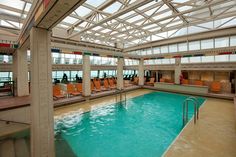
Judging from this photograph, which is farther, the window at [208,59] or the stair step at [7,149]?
the window at [208,59]

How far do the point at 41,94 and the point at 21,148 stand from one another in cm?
205

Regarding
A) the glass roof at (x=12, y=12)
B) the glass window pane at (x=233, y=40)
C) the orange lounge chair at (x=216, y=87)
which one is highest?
the glass roof at (x=12, y=12)

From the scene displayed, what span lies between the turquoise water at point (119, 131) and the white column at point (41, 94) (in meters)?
1.04

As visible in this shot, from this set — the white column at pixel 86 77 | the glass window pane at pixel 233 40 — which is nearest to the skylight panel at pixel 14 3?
the white column at pixel 86 77

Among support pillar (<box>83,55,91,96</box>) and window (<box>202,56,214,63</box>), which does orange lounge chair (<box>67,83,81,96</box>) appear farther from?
window (<box>202,56,214,63</box>)

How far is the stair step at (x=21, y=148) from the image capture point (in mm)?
3017

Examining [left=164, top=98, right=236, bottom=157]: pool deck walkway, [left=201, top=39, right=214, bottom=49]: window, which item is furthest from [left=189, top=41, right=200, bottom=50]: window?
[left=164, top=98, right=236, bottom=157]: pool deck walkway

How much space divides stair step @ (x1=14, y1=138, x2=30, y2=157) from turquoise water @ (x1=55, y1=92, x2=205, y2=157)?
32.3 inches

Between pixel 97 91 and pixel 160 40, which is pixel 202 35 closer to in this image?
pixel 160 40

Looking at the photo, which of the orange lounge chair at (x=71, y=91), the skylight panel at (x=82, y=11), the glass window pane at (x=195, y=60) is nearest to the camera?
the skylight panel at (x=82, y=11)

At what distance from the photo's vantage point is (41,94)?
241 centimetres

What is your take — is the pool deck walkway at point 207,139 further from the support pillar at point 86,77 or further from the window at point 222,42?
the window at point 222,42

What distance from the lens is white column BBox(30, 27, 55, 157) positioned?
7.71 ft

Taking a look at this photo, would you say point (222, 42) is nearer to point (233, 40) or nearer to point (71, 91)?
point (233, 40)
